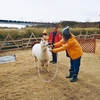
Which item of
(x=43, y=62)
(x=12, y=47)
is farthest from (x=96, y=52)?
(x=12, y=47)

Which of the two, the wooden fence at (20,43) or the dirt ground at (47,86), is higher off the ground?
the wooden fence at (20,43)

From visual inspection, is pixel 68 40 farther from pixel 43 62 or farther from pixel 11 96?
pixel 11 96

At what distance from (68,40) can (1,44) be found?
8989 mm

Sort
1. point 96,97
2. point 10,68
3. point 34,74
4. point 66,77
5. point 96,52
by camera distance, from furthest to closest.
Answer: point 96,52, point 10,68, point 34,74, point 66,77, point 96,97

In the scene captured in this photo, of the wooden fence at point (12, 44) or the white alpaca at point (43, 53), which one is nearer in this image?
the white alpaca at point (43, 53)

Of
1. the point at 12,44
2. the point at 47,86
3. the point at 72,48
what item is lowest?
the point at 47,86

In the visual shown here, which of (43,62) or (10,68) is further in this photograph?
(10,68)

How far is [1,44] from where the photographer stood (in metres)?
12.8

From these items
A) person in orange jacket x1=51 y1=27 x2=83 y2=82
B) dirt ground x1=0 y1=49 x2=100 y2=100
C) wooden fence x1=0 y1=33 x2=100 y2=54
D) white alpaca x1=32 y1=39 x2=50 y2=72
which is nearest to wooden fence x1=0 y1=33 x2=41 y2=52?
wooden fence x1=0 y1=33 x2=100 y2=54

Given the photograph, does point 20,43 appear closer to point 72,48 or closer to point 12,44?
point 12,44

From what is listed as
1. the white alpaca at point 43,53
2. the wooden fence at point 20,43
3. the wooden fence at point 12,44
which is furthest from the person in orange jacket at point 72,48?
the wooden fence at point 12,44

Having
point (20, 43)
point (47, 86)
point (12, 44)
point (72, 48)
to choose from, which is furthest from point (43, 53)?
point (20, 43)

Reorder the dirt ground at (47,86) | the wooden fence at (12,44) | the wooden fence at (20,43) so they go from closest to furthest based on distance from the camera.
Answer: the dirt ground at (47,86) < the wooden fence at (20,43) < the wooden fence at (12,44)

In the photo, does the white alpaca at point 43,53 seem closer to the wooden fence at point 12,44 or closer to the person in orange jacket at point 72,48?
the person in orange jacket at point 72,48
